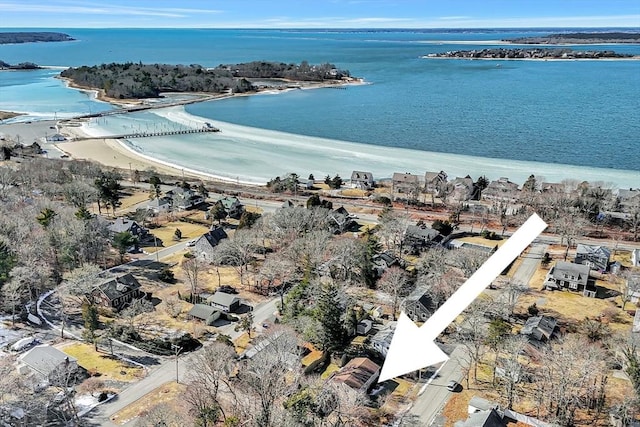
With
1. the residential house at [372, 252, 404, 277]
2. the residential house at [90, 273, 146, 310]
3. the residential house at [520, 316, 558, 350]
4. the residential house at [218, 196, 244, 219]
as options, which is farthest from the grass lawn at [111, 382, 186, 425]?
the residential house at [218, 196, 244, 219]

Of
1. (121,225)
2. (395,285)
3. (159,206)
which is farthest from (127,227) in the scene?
(395,285)

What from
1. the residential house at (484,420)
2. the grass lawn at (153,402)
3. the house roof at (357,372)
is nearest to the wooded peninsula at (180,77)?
the grass lawn at (153,402)

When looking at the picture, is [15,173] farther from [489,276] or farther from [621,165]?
[621,165]

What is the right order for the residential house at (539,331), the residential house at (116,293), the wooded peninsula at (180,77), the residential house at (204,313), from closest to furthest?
the residential house at (539,331)
the residential house at (204,313)
the residential house at (116,293)
the wooded peninsula at (180,77)

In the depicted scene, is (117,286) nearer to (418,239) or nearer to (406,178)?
(418,239)

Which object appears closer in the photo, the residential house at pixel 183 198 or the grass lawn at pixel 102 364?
the grass lawn at pixel 102 364

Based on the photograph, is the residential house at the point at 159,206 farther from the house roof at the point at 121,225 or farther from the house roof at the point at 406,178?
the house roof at the point at 406,178

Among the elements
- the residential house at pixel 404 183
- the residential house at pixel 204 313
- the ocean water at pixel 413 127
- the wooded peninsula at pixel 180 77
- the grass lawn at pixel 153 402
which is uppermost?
the wooded peninsula at pixel 180 77
